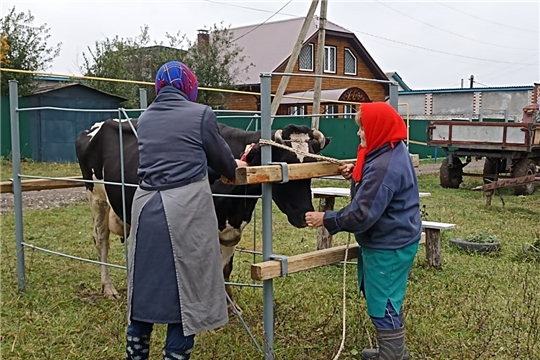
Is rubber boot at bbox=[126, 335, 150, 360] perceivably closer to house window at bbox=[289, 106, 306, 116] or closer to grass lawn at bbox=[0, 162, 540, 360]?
grass lawn at bbox=[0, 162, 540, 360]

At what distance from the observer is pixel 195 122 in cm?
319

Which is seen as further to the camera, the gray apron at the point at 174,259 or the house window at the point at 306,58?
the house window at the point at 306,58

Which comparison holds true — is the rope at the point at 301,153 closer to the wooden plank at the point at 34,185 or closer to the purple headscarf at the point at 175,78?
the purple headscarf at the point at 175,78

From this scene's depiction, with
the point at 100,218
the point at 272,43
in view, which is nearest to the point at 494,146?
the point at 100,218

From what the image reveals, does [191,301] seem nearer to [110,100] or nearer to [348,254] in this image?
[348,254]

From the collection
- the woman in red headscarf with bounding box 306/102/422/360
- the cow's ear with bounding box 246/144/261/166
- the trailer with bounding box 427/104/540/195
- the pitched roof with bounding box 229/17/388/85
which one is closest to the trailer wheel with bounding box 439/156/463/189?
the trailer with bounding box 427/104/540/195

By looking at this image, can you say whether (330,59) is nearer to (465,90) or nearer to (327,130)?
(465,90)

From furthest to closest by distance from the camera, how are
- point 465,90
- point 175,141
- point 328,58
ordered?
point 465,90 → point 328,58 → point 175,141

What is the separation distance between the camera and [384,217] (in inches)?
141

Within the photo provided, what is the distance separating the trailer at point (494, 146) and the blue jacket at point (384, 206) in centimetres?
934

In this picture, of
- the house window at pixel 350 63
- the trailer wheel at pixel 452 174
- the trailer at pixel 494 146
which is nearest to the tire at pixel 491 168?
the trailer at pixel 494 146

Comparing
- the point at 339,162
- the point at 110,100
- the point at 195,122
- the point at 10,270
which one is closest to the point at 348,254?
the point at 339,162

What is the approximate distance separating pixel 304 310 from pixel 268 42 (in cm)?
2690

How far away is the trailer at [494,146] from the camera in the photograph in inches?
494
